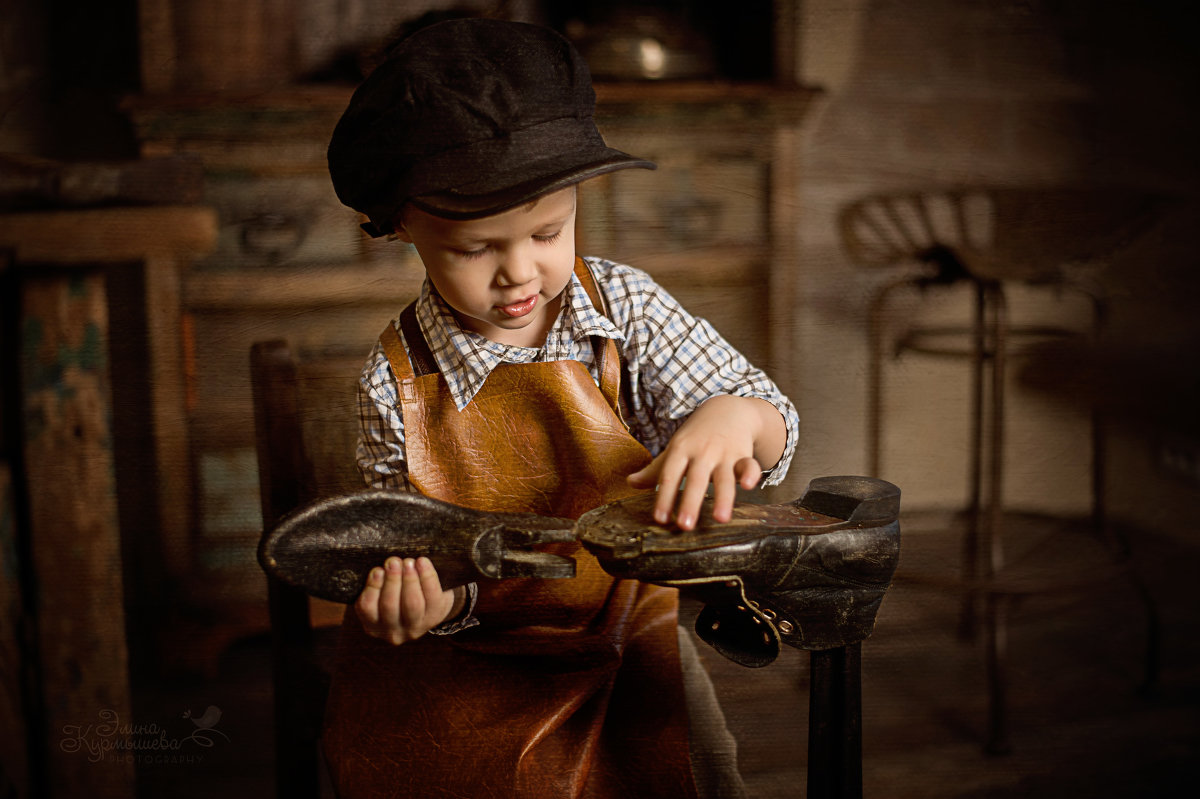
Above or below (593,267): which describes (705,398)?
below

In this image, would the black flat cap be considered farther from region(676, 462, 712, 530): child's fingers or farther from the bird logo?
the bird logo

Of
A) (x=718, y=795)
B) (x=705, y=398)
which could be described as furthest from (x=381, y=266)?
(x=718, y=795)

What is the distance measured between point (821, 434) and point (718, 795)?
406 millimetres

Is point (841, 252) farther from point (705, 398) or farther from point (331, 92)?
point (331, 92)

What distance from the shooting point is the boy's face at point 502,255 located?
53 cm

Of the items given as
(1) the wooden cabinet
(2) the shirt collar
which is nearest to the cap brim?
(2) the shirt collar

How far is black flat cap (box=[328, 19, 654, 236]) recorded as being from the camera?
0.50m

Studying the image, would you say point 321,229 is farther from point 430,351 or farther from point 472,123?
point 472,123

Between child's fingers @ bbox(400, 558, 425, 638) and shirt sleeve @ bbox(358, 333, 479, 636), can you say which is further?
shirt sleeve @ bbox(358, 333, 479, 636)

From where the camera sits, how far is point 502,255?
1.79 feet

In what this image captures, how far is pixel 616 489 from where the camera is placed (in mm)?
622

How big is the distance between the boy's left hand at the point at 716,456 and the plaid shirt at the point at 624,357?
0.08 ft

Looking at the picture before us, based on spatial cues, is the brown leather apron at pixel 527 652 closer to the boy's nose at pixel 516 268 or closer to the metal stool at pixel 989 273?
the boy's nose at pixel 516 268

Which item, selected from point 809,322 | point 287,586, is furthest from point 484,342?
point 809,322
